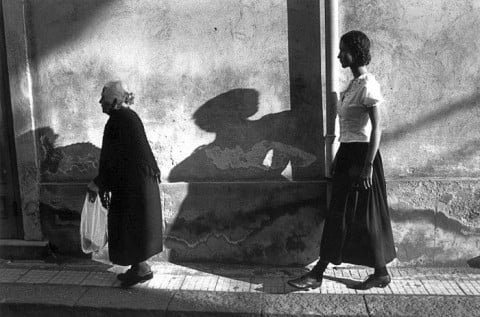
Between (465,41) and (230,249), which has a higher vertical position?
(465,41)

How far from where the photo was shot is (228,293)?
396cm

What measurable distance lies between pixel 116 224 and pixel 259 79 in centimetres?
171

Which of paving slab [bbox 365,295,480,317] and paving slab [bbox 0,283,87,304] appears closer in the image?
paving slab [bbox 365,295,480,317]

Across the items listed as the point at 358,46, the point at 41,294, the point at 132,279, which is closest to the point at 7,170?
the point at 41,294

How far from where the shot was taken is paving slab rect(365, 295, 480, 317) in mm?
3584

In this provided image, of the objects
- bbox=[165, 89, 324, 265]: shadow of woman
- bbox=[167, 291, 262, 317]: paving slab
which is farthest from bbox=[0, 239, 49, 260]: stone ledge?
bbox=[167, 291, 262, 317]: paving slab

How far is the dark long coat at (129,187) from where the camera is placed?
4.00 metres

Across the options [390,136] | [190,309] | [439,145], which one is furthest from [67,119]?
[439,145]

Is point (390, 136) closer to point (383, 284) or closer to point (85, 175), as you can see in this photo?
point (383, 284)

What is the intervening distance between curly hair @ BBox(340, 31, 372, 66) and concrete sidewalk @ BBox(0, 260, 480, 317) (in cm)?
174

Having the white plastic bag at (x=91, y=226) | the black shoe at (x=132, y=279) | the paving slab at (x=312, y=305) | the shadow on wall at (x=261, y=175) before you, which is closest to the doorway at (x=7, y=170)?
the white plastic bag at (x=91, y=226)

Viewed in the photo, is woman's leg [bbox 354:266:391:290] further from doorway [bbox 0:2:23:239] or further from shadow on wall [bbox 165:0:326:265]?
doorway [bbox 0:2:23:239]

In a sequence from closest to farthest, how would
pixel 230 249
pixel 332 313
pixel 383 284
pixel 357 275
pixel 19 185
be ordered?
pixel 332 313 < pixel 383 284 < pixel 357 275 < pixel 230 249 < pixel 19 185

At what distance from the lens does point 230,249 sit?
4.61m
